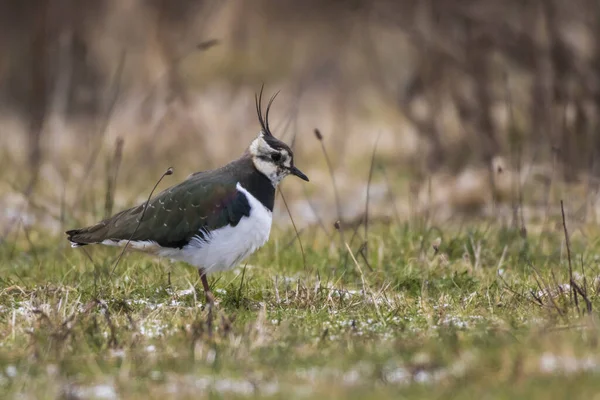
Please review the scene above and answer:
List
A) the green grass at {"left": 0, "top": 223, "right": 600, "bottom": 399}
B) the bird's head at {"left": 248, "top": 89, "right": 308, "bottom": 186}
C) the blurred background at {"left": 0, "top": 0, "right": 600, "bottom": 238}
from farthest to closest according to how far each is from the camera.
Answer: the blurred background at {"left": 0, "top": 0, "right": 600, "bottom": 238} → the bird's head at {"left": 248, "top": 89, "right": 308, "bottom": 186} → the green grass at {"left": 0, "top": 223, "right": 600, "bottom": 399}

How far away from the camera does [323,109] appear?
14.9 m

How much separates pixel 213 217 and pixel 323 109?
926 centimetres

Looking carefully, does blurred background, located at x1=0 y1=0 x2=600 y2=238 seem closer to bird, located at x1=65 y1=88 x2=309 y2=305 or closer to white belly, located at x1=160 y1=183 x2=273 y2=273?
bird, located at x1=65 y1=88 x2=309 y2=305

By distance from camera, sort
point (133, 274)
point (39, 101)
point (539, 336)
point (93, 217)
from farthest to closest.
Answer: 1. point (39, 101)
2. point (93, 217)
3. point (133, 274)
4. point (539, 336)

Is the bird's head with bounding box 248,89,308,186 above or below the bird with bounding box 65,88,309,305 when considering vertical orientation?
above

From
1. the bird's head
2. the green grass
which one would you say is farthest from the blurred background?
the bird's head

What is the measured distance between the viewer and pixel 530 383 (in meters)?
3.99

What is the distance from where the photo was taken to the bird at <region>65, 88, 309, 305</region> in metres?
5.79

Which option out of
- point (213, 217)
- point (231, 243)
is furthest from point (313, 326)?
point (213, 217)

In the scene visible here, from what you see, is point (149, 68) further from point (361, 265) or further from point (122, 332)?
point (122, 332)

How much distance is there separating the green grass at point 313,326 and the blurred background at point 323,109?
0.72 meters

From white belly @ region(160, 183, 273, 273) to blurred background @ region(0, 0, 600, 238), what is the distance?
4.07ft

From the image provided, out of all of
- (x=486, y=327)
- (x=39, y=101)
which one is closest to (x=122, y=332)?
(x=486, y=327)

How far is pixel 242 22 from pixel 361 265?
31.6 feet
